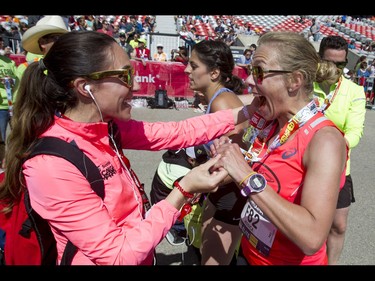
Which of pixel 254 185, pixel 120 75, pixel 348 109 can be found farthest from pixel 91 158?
pixel 348 109

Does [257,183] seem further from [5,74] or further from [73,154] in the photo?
[5,74]

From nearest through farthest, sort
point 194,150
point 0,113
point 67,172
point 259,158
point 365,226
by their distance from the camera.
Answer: point 67,172
point 259,158
point 194,150
point 365,226
point 0,113

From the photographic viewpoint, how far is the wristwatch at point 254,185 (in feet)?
5.40

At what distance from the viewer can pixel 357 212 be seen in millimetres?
4805

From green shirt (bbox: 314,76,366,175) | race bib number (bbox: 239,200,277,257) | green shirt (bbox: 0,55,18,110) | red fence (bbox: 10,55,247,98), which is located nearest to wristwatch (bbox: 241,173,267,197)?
race bib number (bbox: 239,200,277,257)

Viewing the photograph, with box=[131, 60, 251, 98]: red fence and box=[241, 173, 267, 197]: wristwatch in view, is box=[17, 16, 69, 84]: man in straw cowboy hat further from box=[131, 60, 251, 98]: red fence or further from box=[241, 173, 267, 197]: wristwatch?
box=[131, 60, 251, 98]: red fence

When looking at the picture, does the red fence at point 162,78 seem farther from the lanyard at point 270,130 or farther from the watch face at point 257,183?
the watch face at point 257,183

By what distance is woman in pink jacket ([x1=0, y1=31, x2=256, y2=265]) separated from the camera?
4.79ft

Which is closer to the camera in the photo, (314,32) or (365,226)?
(365,226)

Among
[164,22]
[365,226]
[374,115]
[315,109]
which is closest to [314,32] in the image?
[164,22]

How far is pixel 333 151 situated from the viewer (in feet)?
5.48

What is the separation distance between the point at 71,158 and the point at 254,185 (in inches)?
35.0

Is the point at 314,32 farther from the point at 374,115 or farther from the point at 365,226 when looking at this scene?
the point at 365,226
